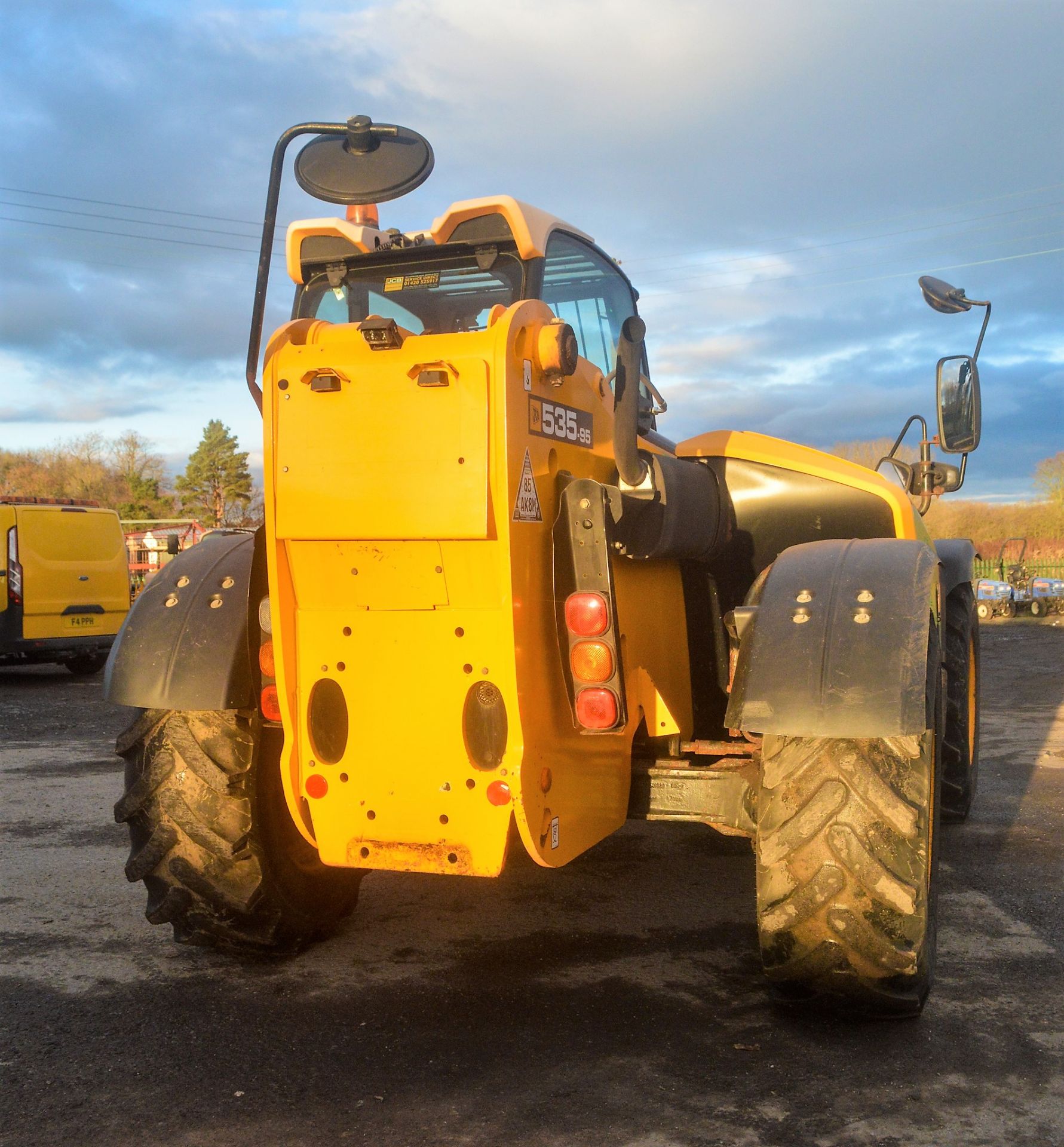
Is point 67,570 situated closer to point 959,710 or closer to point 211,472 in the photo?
point 959,710

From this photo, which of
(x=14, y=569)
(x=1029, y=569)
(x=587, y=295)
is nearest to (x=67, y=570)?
(x=14, y=569)

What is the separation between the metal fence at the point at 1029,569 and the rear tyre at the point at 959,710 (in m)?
22.0

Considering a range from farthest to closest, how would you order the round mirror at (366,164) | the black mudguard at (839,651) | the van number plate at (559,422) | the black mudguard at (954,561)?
the black mudguard at (954,561) → the round mirror at (366,164) → the van number plate at (559,422) → the black mudguard at (839,651)

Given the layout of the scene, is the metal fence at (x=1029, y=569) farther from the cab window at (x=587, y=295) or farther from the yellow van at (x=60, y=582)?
the cab window at (x=587, y=295)

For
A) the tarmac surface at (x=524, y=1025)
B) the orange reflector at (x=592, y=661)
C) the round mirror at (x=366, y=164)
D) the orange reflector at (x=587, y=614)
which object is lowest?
the tarmac surface at (x=524, y=1025)

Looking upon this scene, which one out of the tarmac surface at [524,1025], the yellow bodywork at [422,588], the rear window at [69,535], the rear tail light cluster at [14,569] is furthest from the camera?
the rear window at [69,535]

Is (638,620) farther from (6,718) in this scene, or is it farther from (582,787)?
(6,718)

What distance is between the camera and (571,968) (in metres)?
4.05

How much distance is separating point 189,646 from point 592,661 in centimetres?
141

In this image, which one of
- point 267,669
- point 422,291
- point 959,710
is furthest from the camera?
point 959,710

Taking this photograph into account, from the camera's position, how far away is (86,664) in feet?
48.0

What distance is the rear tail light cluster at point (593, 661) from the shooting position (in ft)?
11.0

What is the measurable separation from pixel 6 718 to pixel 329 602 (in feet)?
28.9

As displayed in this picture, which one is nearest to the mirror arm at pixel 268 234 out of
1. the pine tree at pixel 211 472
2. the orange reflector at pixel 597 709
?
the orange reflector at pixel 597 709
